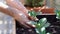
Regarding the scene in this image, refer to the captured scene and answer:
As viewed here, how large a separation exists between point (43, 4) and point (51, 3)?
1.32 ft

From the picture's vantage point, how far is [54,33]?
1.28m

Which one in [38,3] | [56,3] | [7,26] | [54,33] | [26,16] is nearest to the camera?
[54,33]

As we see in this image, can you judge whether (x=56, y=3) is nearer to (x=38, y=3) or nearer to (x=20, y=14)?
(x=38, y=3)

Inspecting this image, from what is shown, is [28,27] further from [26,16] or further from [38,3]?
[38,3]

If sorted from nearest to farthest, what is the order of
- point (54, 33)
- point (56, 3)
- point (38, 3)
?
point (54, 33) < point (38, 3) < point (56, 3)

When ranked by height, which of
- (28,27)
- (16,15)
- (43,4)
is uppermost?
(43,4)

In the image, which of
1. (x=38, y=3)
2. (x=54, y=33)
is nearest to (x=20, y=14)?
(x=54, y=33)

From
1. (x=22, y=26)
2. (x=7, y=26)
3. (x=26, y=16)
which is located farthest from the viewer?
(x=26, y=16)

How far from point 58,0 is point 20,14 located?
345 centimetres

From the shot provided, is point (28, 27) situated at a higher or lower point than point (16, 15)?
lower

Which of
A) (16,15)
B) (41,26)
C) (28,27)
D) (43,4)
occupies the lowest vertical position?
(41,26)

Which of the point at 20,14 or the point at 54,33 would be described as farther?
the point at 20,14

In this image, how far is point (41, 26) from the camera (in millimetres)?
889

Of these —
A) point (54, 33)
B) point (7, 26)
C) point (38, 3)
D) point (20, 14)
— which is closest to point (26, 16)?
point (20, 14)
